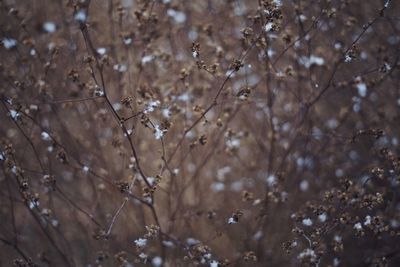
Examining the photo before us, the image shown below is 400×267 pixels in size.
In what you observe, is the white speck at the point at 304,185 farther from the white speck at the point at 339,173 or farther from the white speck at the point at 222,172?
the white speck at the point at 222,172

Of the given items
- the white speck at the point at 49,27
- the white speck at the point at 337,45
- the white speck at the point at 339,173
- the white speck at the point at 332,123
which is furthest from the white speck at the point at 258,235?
the white speck at the point at 49,27

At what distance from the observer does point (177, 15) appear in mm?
4223

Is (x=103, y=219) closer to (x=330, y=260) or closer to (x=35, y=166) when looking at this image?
(x=35, y=166)

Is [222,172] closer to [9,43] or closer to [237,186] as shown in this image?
[237,186]

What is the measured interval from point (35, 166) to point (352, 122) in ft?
9.99

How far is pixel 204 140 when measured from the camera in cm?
312

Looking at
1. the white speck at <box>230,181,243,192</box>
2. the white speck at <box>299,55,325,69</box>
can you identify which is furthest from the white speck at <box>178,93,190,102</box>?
the white speck at <box>230,181,243,192</box>

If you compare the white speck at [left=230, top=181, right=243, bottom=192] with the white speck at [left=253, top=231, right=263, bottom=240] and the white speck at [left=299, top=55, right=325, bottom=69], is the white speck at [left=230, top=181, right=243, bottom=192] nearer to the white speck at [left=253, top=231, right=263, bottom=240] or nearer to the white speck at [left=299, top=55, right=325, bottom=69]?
the white speck at [left=253, top=231, right=263, bottom=240]

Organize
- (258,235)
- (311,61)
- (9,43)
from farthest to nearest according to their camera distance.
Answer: (258,235), (311,61), (9,43)

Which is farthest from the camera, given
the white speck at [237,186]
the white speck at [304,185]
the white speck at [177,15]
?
the white speck at [237,186]

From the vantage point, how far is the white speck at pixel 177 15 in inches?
159

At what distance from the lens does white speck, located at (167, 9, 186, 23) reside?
403 centimetres

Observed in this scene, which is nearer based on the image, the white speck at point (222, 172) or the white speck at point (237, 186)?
the white speck at point (222, 172)

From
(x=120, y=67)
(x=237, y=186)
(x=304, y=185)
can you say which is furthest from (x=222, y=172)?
(x=120, y=67)
